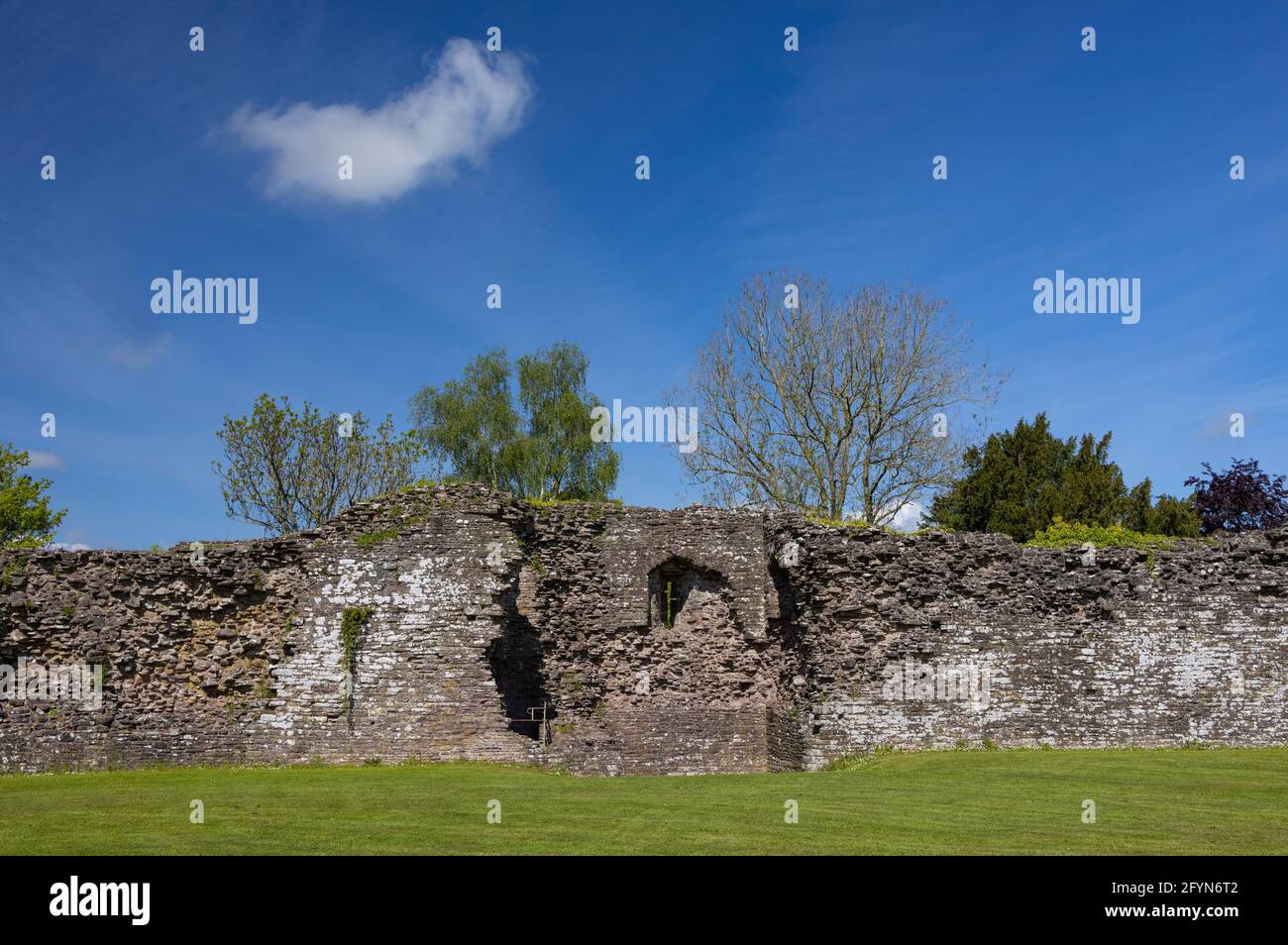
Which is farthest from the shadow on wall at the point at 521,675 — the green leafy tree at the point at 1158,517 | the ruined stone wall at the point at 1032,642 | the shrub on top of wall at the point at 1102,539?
the green leafy tree at the point at 1158,517

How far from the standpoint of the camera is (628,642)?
22625 mm

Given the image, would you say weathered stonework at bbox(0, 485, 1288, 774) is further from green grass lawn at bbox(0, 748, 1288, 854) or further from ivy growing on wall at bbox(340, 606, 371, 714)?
green grass lawn at bbox(0, 748, 1288, 854)

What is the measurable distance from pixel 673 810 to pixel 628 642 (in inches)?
365

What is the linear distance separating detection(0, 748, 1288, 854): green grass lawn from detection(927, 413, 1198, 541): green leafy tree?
933 inches

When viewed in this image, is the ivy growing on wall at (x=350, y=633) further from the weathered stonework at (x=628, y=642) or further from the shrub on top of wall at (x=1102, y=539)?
the shrub on top of wall at (x=1102, y=539)

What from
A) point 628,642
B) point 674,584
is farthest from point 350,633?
point 674,584

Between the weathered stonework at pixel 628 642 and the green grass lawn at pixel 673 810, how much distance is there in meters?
1.51

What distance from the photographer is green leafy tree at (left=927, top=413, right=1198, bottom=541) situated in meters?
43.0

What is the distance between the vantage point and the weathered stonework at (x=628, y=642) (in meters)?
20.9

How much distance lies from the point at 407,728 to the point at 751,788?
7.32 meters

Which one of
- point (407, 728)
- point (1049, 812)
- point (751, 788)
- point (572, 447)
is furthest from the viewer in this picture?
point (572, 447)
